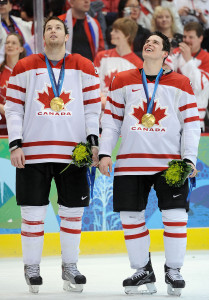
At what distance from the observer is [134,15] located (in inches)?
281

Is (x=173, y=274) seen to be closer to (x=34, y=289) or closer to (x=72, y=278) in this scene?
(x=72, y=278)

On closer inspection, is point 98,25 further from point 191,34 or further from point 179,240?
point 179,240

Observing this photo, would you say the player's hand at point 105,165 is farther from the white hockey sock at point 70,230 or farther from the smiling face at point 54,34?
the smiling face at point 54,34

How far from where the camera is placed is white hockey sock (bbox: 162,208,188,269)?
3973 mm

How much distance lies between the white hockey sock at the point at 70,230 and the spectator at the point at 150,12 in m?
3.33

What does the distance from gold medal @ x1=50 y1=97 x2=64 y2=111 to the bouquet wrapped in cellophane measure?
0.69 metres

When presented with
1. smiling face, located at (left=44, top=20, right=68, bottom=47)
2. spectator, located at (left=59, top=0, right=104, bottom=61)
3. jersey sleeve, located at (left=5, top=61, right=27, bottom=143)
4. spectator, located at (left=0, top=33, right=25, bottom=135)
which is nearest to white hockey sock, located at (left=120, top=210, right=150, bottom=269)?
jersey sleeve, located at (left=5, top=61, right=27, bottom=143)

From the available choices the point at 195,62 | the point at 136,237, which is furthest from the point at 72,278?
the point at 195,62

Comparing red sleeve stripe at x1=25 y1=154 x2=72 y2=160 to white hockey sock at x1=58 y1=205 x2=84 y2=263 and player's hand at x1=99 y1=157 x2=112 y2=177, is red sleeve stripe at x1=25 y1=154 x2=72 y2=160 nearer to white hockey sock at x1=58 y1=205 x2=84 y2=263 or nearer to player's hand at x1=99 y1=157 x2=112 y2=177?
player's hand at x1=99 y1=157 x2=112 y2=177

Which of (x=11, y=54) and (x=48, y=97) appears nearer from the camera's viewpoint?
(x=48, y=97)

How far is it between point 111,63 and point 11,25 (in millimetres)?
953

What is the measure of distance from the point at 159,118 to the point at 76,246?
867 millimetres

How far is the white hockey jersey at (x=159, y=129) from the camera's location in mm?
4039

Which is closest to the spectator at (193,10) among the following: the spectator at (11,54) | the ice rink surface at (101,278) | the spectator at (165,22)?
the spectator at (165,22)
